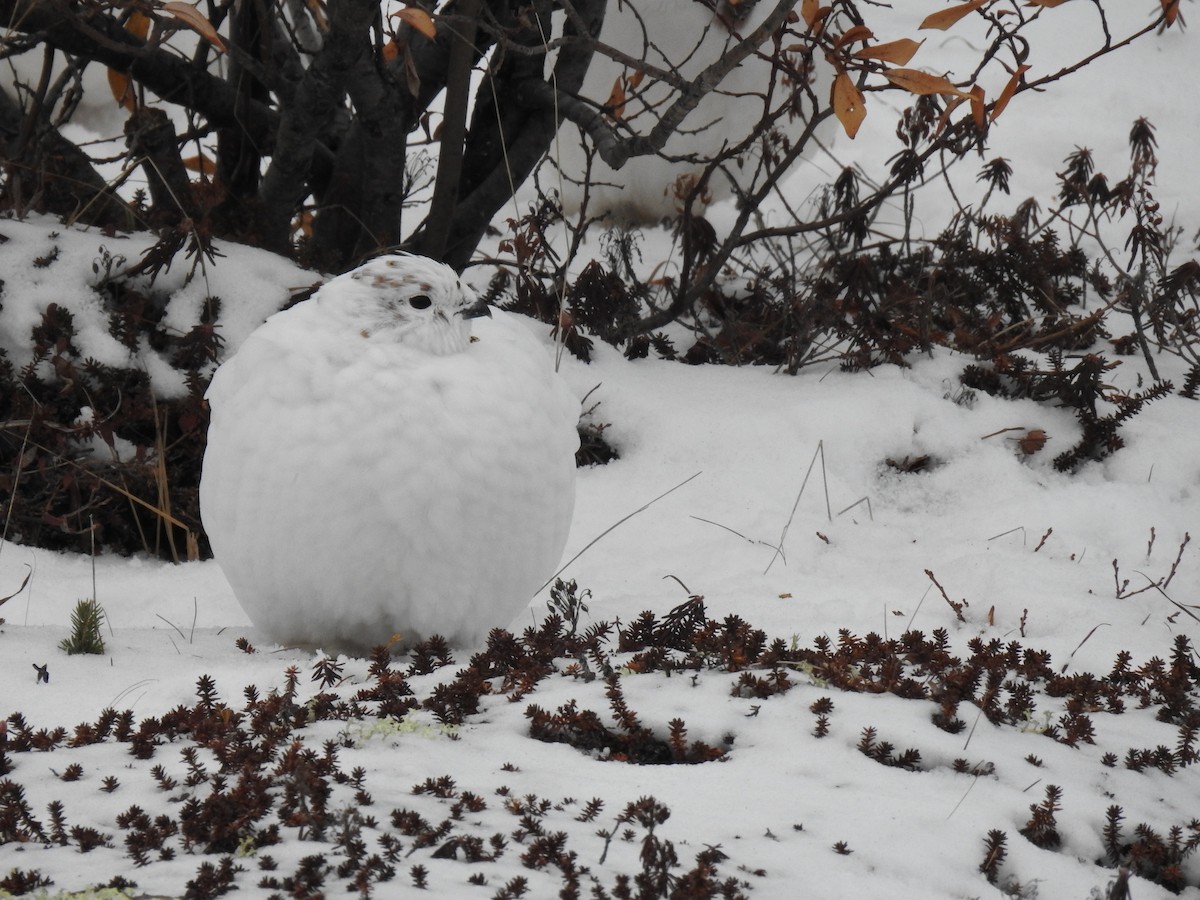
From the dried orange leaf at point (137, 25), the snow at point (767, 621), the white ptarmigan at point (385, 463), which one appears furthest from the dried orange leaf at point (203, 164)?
the white ptarmigan at point (385, 463)

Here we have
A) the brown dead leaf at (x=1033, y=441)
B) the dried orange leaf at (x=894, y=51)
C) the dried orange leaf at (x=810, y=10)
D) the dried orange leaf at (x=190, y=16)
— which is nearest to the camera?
the dried orange leaf at (x=190, y=16)

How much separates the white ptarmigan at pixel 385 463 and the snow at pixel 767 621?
179 millimetres

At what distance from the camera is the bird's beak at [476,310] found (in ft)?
9.09

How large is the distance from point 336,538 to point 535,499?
0.44 m

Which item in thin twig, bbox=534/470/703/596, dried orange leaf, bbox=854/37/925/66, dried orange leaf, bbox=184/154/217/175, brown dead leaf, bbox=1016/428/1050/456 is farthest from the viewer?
dried orange leaf, bbox=184/154/217/175

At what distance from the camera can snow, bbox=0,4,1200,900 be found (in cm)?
186

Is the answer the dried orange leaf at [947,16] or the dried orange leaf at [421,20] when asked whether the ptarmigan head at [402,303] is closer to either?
the dried orange leaf at [421,20]

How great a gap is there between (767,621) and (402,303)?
1.34 meters

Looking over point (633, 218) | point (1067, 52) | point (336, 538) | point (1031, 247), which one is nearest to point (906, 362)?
point (1031, 247)

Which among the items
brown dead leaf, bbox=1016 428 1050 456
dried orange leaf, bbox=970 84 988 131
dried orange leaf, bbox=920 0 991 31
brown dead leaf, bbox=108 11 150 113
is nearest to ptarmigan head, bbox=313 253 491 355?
dried orange leaf, bbox=920 0 991 31

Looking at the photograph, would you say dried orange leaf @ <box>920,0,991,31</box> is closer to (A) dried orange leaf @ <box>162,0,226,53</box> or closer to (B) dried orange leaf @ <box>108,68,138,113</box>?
(A) dried orange leaf @ <box>162,0,226,53</box>

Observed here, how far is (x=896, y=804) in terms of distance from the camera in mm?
1981

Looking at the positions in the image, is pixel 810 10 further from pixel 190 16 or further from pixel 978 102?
pixel 190 16

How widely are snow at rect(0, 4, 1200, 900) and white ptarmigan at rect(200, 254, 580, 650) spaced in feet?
0.59
